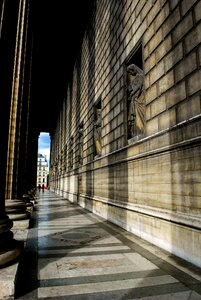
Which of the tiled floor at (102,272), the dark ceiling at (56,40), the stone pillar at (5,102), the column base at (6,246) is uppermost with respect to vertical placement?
the dark ceiling at (56,40)

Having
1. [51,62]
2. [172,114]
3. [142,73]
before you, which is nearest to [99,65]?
[142,73]

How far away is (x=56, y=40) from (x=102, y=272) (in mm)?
26443

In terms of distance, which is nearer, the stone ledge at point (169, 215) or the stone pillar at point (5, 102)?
the stone pillar at point (5, 102)

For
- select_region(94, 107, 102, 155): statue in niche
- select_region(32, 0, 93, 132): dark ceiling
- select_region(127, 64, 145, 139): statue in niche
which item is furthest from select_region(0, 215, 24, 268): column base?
select_region(32, 0, 93, 132): dark ceiling

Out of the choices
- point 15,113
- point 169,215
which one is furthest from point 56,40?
point 169,215

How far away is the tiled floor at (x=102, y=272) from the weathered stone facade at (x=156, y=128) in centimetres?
74

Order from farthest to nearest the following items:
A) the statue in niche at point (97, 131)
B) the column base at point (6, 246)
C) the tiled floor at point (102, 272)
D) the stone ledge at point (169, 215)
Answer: the statue in niche at point (97, 131) < the stone ledge at point (169, 215) < the column base at point (6, 246) < the tiled floor at point (102, 272)

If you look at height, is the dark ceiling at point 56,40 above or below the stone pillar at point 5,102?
above

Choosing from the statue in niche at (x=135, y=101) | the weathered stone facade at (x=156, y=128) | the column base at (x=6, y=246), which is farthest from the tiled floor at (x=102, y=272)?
the statue in niche at (x=135, y=101)

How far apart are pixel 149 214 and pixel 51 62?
90.9 feet

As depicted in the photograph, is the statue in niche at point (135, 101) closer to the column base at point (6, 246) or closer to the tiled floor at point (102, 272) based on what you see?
the tiled floor at point (102, 272)

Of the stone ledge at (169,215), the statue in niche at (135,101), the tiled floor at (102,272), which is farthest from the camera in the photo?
the statue in niche at (135,101)

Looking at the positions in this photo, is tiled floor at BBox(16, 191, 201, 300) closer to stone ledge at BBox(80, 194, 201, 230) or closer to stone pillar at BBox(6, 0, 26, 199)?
stone ledge at BBox(80, 194, 201, 230)

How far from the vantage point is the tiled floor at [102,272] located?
378 cm
